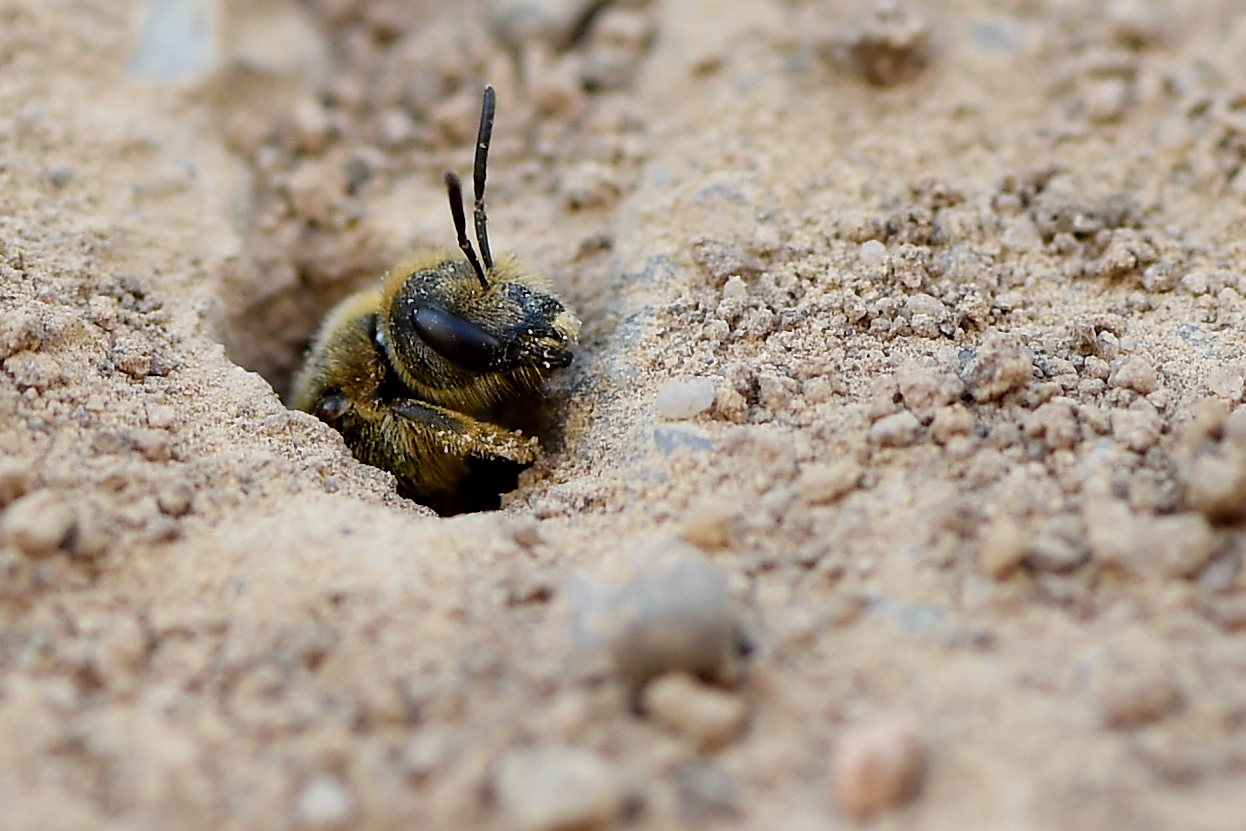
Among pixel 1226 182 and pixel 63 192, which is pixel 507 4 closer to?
pixel 63 192

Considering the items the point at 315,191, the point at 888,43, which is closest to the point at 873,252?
the point at 888,43

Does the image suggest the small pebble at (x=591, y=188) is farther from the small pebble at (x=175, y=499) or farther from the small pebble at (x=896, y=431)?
the small pebble at (x=175, y=499)

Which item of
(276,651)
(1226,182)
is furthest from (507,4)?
(276,651)

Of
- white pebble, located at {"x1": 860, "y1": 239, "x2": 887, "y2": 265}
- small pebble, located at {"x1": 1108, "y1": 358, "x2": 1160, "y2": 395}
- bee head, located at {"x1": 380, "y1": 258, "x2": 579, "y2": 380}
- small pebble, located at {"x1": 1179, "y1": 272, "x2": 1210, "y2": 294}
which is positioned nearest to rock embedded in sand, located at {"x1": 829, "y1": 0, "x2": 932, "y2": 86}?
white pebble, located at {"x1": 860, "y1": 239, "x2": 887, "y2": 265}

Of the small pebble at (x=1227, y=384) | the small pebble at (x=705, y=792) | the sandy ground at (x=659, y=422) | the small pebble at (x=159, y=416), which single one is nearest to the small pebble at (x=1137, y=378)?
the sandy ground at (x=659, y=422)

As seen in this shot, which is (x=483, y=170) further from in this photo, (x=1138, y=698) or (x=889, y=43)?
(x=1138, y=698)

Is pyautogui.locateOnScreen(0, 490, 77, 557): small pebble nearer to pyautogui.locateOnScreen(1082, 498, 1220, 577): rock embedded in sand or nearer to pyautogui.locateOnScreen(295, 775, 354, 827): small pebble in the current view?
pyautogui.locateOnScreen(295, 775, 354, 827): small pebble
